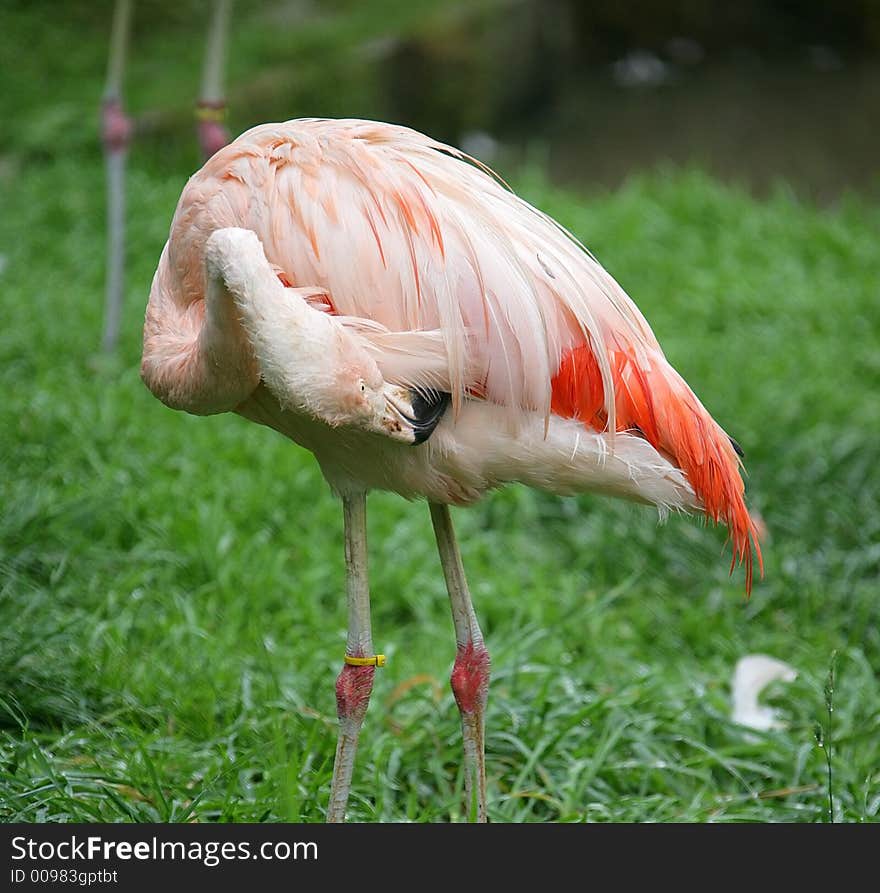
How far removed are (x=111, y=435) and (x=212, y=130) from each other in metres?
1.40

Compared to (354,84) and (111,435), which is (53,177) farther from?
(111,435)

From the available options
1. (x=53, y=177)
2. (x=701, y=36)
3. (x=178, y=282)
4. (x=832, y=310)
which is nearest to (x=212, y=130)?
(x=53, y=177)

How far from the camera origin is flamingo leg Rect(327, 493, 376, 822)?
8.20ft

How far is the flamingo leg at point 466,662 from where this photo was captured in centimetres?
265

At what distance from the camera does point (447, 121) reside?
884cm

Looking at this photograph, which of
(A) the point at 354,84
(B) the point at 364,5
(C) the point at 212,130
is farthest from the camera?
(B) the point at 364,5

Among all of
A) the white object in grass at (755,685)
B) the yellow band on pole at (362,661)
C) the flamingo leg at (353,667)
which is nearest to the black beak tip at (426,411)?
the flamingo leg at (353,667)

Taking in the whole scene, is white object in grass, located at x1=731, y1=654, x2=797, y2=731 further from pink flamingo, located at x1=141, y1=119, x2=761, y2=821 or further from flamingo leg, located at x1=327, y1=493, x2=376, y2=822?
flamingo leg, located at x1=327, y1=493, x2=376, y2=822

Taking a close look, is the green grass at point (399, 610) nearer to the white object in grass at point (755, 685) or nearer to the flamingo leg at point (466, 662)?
the white object in grass at point (755, 685)

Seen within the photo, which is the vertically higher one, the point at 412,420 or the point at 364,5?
the point at 364,5

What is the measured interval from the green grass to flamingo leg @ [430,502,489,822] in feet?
0.70

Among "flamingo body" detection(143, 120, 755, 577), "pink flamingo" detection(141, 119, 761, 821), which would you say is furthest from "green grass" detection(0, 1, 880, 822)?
"flamingo body" detection(143, 120, 755, 577)

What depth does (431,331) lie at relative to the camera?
2180 mm

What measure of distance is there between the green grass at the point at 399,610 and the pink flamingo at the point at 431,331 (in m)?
0.57
